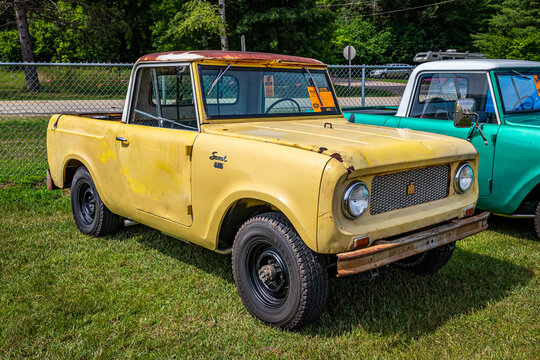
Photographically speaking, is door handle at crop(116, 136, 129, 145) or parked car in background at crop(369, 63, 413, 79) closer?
door handle at crop(116, 136, 129, 145)

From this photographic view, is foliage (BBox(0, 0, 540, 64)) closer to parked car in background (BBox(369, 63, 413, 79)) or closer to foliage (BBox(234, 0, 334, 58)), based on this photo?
foliage (BBox(234, 0, 334, 58))

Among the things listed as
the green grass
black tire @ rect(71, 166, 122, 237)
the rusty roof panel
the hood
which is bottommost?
the green grass

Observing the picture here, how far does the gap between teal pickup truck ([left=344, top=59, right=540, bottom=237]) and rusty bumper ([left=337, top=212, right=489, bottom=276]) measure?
1.32m

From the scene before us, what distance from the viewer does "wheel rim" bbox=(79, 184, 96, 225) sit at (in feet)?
17.0

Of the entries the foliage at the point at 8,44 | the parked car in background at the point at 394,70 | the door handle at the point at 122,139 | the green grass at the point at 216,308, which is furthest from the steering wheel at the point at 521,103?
the foliage at the point at 8,44

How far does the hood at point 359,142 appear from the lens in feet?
9.79

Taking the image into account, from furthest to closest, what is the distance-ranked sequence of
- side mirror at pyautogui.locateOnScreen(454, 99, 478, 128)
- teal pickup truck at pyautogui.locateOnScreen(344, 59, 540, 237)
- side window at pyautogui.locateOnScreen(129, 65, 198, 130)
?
teal pickup truck at pyautogui.locateOnScreen(344, 59, 540, 237) → side mirror at pyautogui.locateOnScreen(454, 99, 478, 128) → side window at pyautogui.locateOnScreen(129, 65, 198, 130)

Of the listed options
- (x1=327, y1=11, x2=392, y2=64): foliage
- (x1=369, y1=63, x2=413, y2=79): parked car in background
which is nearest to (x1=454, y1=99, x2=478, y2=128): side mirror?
(x1=369, y1=63, x2=413, y2=79): parked car in background

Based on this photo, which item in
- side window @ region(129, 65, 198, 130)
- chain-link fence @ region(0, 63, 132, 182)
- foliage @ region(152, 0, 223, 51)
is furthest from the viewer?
foliage @ region(152, 0, 223, 51)

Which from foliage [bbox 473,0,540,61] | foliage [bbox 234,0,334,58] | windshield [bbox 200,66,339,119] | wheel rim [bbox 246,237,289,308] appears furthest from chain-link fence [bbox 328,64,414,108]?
foliage [bbox 473,0,540,61]

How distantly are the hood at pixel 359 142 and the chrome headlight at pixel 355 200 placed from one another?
0.12 meters

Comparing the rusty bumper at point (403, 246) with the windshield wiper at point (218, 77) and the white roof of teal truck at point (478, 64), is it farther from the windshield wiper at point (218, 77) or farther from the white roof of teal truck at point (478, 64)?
the white roof of teal truck at point (478, 64)

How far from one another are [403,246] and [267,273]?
2.86 feet

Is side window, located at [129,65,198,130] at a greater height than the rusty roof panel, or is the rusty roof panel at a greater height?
the rusty roof panel
